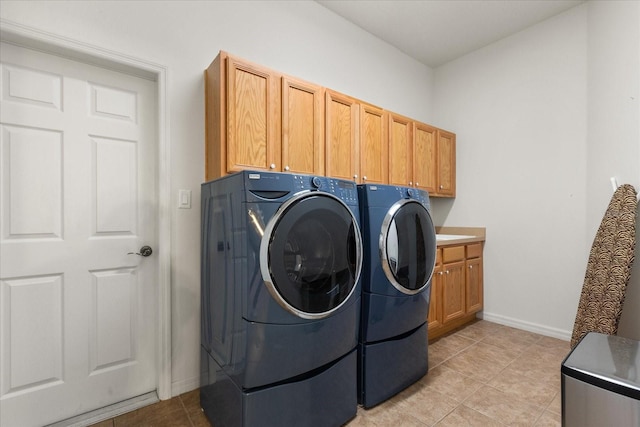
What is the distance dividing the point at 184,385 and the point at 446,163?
10.4 feet

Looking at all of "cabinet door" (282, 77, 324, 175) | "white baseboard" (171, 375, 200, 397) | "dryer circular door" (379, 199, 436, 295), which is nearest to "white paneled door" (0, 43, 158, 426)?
"white baseboard" (171, 375, 200, 397)

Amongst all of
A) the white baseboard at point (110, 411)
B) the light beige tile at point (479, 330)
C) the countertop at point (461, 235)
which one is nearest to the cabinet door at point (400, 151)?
the countertop at point (461, 235)

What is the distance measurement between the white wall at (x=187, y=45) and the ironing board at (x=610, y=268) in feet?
7.61

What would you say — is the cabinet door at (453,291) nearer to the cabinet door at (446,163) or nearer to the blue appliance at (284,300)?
the cabinet door at (446,163)

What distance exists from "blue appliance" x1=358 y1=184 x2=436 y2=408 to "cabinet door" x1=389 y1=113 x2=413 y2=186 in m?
0.93

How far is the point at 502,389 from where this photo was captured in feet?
6.25

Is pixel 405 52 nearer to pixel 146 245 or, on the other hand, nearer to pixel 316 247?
pixel 316 247

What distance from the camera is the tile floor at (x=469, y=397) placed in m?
1.62

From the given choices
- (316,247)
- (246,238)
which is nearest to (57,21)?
(246,238)

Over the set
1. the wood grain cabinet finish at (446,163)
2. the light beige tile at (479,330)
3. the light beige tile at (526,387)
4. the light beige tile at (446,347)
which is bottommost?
the light beige tile at (479,330)

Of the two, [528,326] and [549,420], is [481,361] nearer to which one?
[549,420]

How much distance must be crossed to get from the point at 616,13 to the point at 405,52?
5.68 ft

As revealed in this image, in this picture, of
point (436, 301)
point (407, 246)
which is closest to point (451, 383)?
point (436, 301)

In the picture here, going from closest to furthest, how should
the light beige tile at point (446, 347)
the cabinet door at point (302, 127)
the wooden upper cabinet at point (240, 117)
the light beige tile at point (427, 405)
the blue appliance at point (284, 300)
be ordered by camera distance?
the blue appliance at point (284, 300) < the light beige tile at point (427, 405) < the wooden upper cabinet at point (240, 117) < the cabinet door at point (302, 127) < the light beige tile at point (446, 347)
